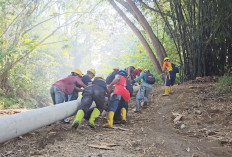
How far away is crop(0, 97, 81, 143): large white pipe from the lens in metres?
2.98

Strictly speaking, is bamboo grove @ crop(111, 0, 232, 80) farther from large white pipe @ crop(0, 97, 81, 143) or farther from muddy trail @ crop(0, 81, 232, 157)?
large white pipe @ crop(0, 97, 81, 143)

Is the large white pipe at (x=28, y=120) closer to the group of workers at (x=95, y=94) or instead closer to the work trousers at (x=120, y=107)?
the group of workers at (x=95, y=94)

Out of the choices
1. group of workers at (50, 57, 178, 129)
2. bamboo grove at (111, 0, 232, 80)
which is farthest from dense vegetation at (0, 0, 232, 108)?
group of workers at (50, 57, 178, 129)

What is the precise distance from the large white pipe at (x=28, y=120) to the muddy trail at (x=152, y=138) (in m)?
0.20

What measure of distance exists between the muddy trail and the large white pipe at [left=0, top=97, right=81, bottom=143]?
201mm

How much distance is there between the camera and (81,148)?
2.96 m

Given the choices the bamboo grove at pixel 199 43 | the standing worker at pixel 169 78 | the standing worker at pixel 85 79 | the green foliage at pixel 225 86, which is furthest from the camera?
the bamboo grove at pixel 199 43

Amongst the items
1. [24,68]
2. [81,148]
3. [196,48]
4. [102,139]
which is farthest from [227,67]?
[24,68]

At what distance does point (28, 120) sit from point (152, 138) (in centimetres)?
204

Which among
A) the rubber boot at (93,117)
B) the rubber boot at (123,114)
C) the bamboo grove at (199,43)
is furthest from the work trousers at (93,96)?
the bamboo grove at (199,43)

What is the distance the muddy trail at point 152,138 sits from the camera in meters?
2.90

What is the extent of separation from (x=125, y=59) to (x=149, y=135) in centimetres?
1449

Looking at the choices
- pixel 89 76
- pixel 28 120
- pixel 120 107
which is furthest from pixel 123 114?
pixel 28 120

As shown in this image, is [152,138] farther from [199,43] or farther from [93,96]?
[199,43]
